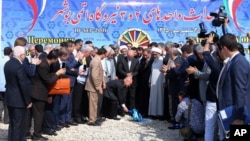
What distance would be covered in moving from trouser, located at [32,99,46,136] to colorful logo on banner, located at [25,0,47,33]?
5.06 metres

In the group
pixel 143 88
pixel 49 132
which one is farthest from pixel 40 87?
pixel 143 88

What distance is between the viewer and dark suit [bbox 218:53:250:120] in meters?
4.31

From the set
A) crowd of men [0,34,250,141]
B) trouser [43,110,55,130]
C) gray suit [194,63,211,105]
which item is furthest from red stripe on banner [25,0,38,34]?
gray suit [194,63,211,105]

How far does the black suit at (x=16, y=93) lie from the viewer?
6.14 m

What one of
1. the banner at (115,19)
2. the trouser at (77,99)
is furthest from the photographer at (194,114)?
the banner at (115,19)

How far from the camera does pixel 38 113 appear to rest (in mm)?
7125

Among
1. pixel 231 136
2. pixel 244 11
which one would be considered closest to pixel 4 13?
pixel 244 11

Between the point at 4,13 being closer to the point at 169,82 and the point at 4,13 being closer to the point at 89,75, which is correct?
the point at 89,75

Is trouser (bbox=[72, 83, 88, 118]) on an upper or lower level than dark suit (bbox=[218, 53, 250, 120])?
lower

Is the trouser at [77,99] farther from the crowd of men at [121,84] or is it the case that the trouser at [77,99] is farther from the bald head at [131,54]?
the bald head at [131,54]

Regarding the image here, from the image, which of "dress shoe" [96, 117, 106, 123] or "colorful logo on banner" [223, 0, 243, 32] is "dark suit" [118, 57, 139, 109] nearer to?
"dress shoe" [96, 117, 106, 123]

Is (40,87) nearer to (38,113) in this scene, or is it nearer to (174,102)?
(38,113)

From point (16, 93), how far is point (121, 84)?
378 centimetres

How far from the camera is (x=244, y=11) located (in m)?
12.1
